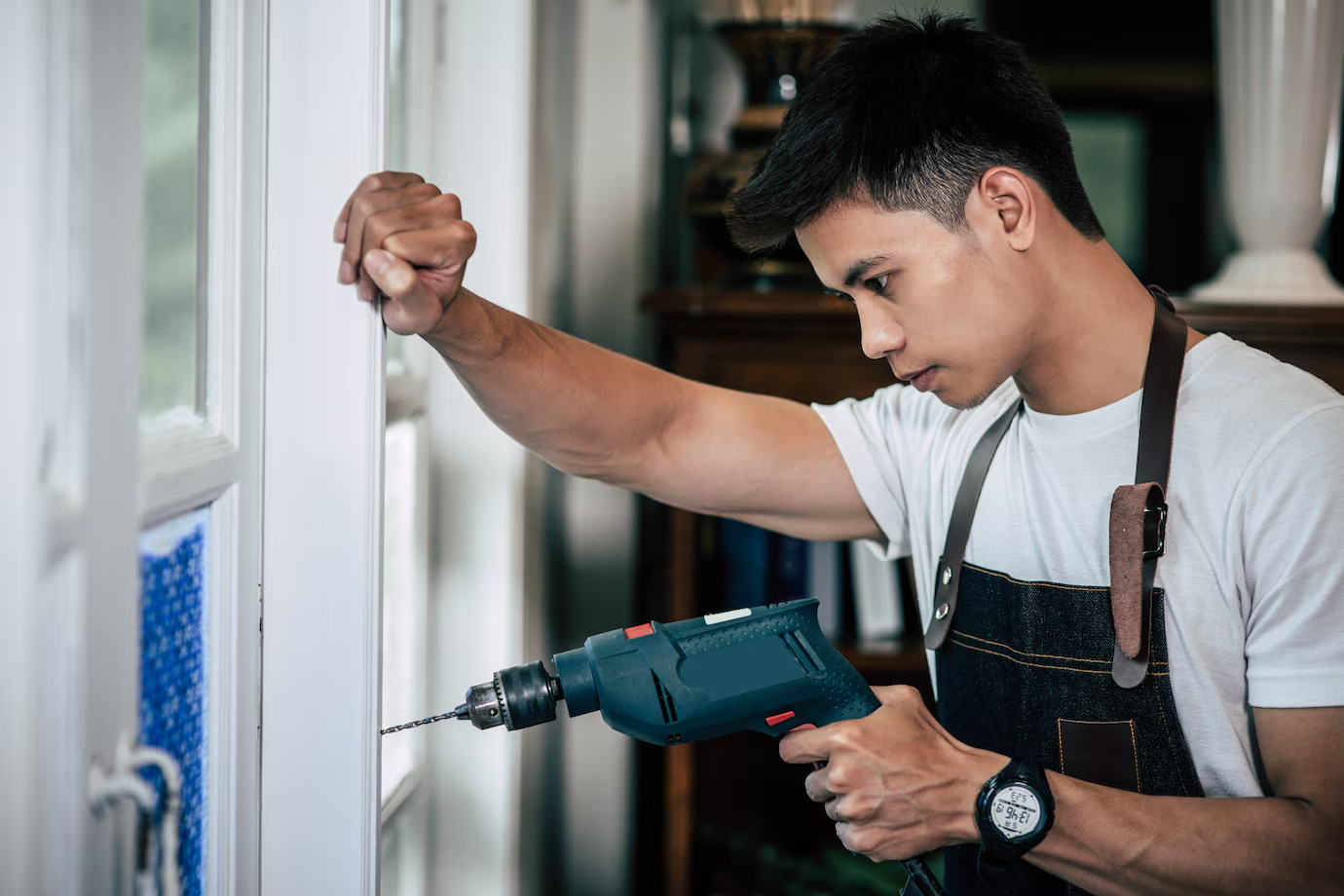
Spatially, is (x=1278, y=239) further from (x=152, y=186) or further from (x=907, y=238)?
(x=152, y=186)

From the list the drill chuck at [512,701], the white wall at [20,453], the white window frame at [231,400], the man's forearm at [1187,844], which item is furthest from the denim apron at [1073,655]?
the white wall at [20,453]

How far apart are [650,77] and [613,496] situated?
0.76 meters

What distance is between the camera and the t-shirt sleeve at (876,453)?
49.8 inches

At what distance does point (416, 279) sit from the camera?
84cm

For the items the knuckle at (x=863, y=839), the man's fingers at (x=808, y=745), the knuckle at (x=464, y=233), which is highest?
the knuckle at (x=464, y=233)

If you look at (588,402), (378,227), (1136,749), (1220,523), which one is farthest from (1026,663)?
(378,227)

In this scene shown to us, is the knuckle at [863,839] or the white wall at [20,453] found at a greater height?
the white wall at [20,453]

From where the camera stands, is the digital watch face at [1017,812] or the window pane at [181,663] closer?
the window pane at [181,663]

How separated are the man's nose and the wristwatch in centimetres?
37

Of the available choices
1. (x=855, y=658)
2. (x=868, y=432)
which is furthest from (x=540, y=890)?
(x=868, y=432)

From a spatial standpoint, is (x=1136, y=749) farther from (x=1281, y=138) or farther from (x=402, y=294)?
(x=1281, y=138)

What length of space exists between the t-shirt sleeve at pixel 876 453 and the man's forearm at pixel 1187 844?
0.40 metres

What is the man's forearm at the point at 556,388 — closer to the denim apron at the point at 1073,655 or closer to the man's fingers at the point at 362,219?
the man's fingers at the point at 362,219

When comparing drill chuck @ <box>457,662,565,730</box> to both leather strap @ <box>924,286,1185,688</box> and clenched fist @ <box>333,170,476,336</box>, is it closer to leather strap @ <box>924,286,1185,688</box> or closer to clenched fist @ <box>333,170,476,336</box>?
clenched fist @ <box>333,170,476,336</box>
